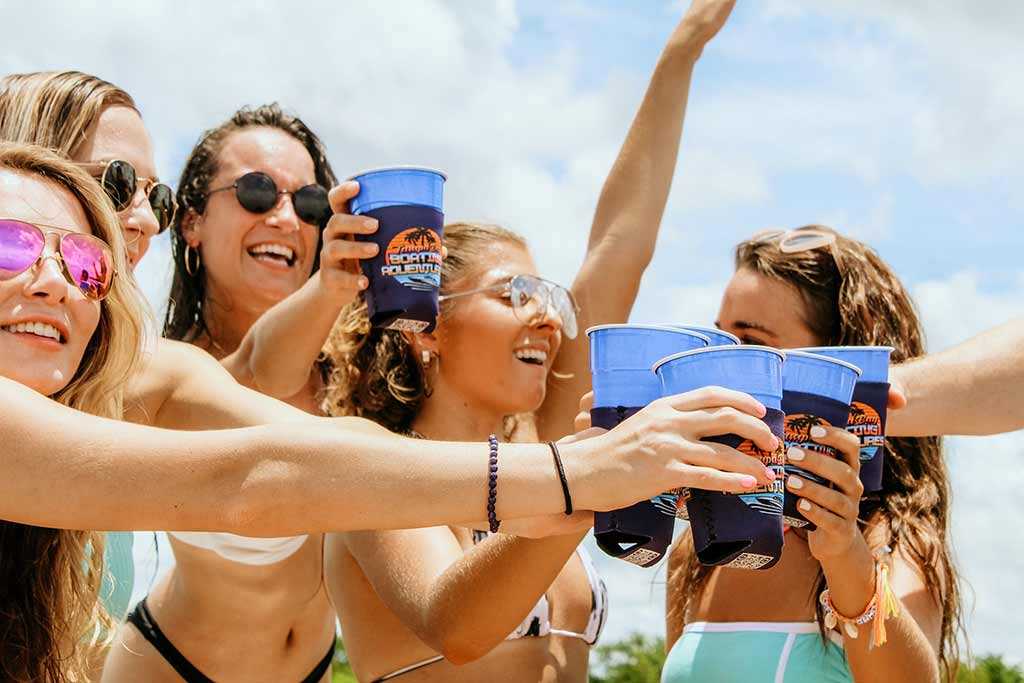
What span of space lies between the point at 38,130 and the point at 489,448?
237cm

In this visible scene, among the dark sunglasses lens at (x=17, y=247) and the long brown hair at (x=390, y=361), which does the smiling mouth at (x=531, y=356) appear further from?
the dark sunglasses lens at (x=17, y=247)

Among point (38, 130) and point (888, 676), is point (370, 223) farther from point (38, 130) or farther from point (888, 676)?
point (888, 676)

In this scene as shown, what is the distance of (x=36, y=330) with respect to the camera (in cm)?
298

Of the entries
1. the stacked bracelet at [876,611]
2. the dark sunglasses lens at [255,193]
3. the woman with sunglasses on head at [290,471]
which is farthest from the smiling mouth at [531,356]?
the woman with sunglasses on head at [290,471]

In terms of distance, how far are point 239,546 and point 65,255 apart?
6.84ft

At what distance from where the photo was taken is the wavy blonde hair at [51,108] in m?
4.19

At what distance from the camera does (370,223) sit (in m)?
3.70

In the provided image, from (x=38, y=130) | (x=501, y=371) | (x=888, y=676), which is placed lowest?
(x=888, y=676)

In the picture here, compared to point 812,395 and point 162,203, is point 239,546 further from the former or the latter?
point 812,395

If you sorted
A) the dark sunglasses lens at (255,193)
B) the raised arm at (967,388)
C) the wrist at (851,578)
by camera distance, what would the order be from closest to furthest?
the wrist at (851,578) < the raised arm at (967,388) < the dark sunglasses lens at (255,193)

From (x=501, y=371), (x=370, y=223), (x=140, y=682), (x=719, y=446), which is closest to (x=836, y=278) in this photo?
(x=501, y=371)

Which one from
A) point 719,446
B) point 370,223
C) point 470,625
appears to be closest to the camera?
point 719,446

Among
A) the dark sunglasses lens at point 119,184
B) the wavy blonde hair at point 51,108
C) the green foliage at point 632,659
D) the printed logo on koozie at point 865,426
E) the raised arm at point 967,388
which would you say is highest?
the wavy blonde hair at point 51,108

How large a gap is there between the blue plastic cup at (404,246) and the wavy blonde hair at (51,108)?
1187 millimetres
